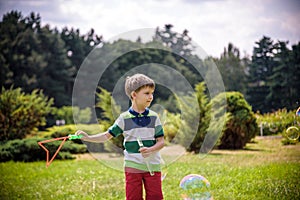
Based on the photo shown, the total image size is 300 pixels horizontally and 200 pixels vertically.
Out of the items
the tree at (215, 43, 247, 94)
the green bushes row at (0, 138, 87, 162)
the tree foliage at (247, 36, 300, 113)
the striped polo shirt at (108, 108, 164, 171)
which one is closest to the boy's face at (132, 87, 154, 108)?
the striped polo shirt at (108, 108, 164, 171)

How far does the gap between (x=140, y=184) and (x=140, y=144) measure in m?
0.34

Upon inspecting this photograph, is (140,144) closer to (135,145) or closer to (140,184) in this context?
(135,145)

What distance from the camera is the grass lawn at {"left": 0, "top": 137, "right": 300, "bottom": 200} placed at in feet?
15.8

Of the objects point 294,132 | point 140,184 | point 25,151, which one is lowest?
point 25,151

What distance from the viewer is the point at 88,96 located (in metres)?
10.9

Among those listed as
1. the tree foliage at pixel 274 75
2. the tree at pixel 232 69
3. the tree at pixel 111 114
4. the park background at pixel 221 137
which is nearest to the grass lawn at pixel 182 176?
the park background at pixel 221 137

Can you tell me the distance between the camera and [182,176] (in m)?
6.04

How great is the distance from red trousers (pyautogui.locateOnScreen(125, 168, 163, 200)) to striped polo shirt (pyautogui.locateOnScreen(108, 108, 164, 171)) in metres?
0.05

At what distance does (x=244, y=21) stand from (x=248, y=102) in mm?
2231

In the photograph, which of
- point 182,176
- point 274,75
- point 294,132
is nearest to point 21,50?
point 274,75

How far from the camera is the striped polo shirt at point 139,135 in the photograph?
3453mm

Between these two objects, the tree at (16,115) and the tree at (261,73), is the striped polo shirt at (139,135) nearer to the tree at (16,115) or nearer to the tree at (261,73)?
the tree at (261,73)

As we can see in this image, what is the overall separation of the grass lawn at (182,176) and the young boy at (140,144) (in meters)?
1.24

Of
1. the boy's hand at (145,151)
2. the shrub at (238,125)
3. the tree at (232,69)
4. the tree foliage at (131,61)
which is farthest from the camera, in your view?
the tree at (232,69)
